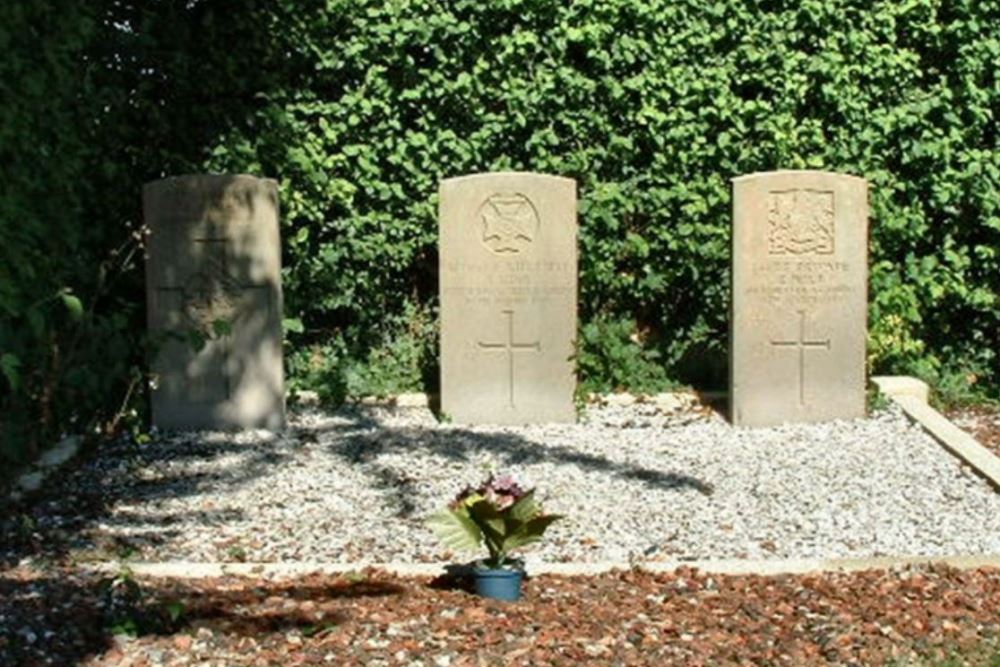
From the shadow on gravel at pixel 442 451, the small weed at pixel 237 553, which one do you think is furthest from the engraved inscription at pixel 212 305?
the small weed at pixel 237 553

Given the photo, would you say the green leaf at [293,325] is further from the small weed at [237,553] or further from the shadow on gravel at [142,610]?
the shadow on gravel at [142,610]

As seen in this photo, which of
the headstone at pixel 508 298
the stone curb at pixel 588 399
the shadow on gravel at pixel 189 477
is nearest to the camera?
the shadow on gravel at pixel 189 477

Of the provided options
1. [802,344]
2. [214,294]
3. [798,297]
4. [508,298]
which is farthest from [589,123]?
[214,294]

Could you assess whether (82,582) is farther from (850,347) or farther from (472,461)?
(850,347)

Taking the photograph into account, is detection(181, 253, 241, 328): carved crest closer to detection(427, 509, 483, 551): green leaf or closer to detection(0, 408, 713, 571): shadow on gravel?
detection(0, 408, 713, 571): shadow on gravel

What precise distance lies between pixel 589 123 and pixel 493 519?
190 inches

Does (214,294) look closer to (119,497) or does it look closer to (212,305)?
(212,305)

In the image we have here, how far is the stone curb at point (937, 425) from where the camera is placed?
7.15m

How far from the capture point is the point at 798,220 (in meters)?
8.26

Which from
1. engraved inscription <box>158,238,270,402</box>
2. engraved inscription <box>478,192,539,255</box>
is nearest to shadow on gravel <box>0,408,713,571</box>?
engraved inscription <box>158,238,270,402</box>

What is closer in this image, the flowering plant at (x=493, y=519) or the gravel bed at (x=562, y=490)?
the flowering plant at (x=493, y=519)

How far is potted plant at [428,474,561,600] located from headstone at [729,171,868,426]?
359 centimetres

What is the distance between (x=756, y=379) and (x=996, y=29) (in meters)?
2.66

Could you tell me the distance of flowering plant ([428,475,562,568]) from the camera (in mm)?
4887
